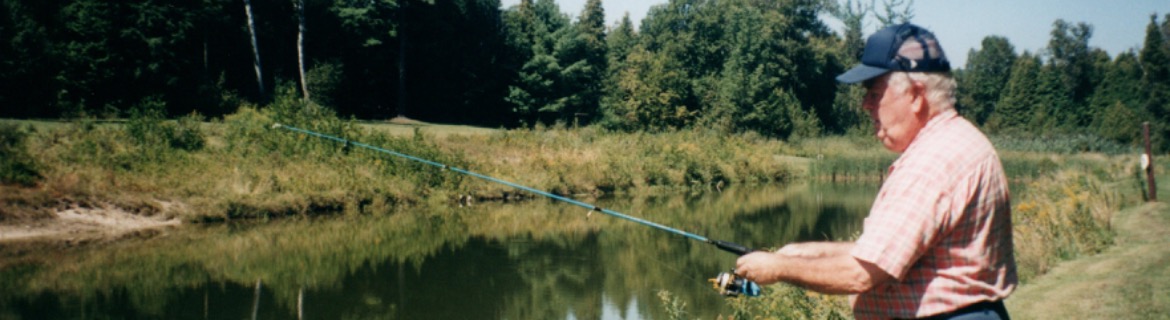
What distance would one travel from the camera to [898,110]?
2.51 meters

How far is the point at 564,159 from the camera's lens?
2561 centimetres

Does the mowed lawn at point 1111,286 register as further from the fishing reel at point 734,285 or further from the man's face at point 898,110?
the man's face at point 898,110

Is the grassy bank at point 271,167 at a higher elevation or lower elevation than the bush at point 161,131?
lower

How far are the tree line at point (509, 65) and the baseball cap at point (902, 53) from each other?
66.5 feet

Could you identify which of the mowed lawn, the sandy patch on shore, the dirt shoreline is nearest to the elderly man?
the mowed lawn

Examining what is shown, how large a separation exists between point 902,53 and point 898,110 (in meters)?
0.17

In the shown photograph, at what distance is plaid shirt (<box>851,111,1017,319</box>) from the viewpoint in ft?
7.47

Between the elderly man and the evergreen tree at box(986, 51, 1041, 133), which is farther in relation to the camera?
the evergreen tree at box(986, 51, 1041, 133)

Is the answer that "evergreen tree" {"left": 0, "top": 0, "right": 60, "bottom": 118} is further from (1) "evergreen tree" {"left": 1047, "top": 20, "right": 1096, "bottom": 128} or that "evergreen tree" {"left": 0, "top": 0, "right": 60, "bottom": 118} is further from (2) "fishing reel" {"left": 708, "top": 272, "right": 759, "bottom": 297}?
(1) "evergreen tree" {"left": 1047, "top": 20, "right": 1096, "bottom": 128}

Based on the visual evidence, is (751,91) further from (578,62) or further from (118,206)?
(118,206)

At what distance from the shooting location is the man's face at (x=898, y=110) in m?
2.48

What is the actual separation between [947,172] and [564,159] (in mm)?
23371

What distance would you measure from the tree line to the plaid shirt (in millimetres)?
20444

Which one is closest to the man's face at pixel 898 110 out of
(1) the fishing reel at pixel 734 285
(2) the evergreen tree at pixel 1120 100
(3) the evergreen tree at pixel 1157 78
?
(1) the fishing reel at pixel 734 285
